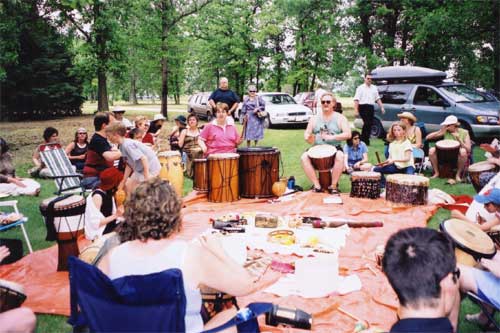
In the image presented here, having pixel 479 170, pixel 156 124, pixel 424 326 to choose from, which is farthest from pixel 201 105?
pixel 424 326

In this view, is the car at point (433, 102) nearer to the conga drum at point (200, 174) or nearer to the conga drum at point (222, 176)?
the conga drum at point (222, 176)

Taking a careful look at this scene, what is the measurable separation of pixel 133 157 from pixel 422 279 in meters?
4.33

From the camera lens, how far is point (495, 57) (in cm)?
1569

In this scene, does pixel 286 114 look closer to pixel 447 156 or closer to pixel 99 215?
pixel 447 156

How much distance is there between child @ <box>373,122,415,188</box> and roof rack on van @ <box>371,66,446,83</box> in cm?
620

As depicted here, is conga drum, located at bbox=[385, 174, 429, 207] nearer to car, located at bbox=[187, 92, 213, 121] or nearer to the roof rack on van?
the roof rack on van

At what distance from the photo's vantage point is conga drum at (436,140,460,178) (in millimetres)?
7344

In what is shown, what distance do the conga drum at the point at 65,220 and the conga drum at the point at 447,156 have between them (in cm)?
601

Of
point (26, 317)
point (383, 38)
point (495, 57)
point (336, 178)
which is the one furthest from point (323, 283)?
point (383, 38)

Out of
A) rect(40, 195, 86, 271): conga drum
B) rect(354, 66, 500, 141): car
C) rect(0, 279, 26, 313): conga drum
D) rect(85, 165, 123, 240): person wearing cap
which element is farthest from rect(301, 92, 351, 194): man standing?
rect(0, 279, 26, 313): conga drum

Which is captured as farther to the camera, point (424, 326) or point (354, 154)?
point (354, 154)

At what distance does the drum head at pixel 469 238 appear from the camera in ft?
9.13

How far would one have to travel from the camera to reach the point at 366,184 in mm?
6660

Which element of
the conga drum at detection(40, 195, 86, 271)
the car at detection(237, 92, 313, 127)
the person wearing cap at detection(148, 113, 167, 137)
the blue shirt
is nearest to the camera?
the conga drum at detection(40, 195, 86, 271)
